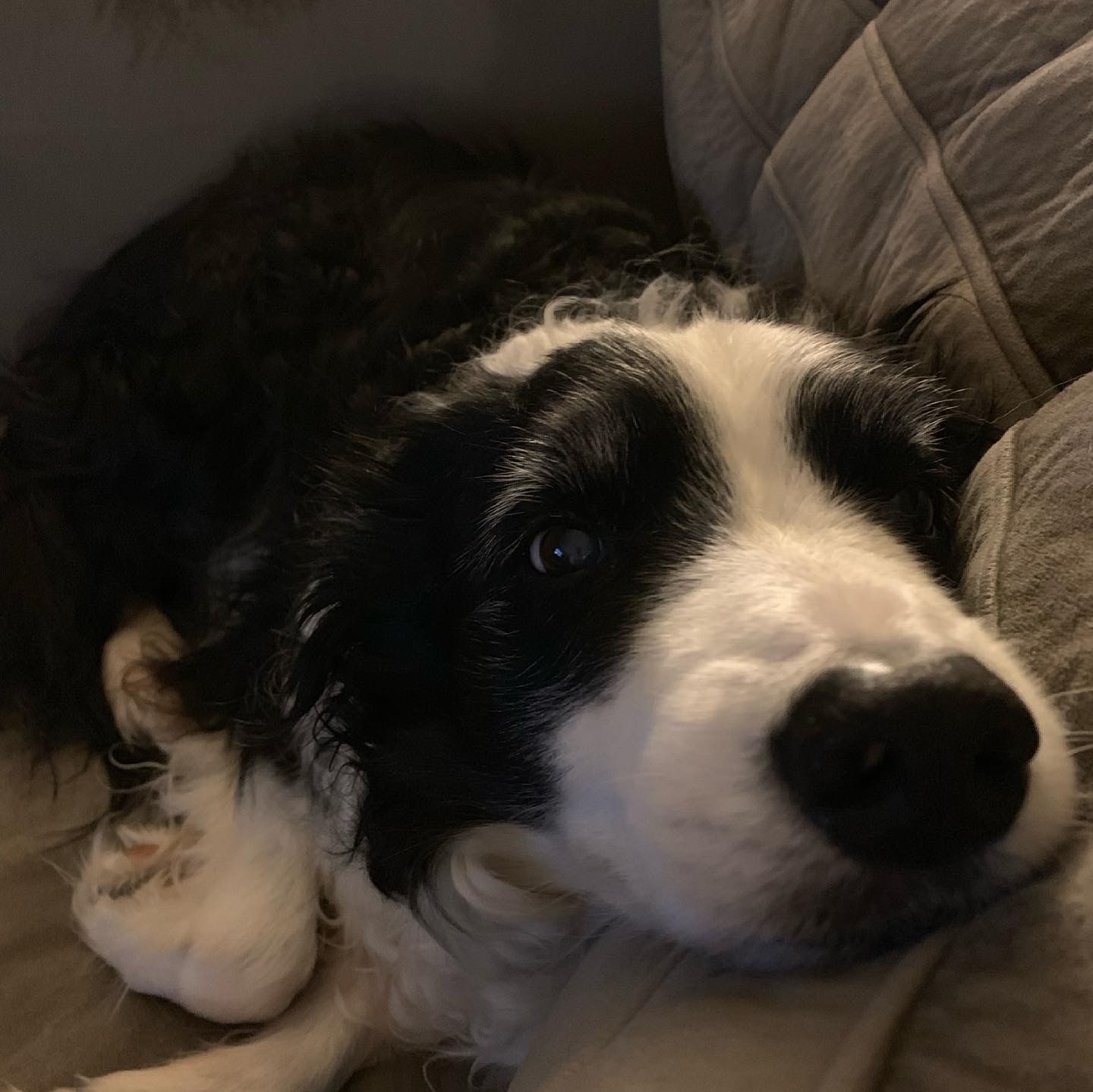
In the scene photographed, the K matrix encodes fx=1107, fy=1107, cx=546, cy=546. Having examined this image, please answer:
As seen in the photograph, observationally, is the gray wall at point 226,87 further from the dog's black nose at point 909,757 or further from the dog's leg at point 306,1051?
the dog's black nose at point 909,757

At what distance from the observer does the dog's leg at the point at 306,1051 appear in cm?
116

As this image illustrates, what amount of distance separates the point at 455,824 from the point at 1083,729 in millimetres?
643

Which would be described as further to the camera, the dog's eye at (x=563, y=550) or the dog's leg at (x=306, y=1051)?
the dog's leg at (x=306, y=1051)

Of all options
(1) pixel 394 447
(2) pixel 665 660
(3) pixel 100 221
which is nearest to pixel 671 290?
(1) pixel 394 447

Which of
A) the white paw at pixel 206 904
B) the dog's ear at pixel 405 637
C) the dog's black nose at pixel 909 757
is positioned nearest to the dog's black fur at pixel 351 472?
the dog's ear at pixel 405 637

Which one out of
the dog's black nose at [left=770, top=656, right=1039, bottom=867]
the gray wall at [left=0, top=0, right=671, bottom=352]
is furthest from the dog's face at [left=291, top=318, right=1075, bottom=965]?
the gray wall at [left=0, top=0, right=671, bottom=352]

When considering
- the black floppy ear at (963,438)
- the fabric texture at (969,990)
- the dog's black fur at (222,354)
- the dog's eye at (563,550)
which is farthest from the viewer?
the dog's black fur at (222,354)

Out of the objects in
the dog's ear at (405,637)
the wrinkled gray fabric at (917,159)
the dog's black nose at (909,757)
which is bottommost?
the dog's ear at (405,637)

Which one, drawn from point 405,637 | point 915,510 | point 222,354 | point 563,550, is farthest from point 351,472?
point 915,510

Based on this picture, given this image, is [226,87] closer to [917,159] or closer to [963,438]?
[917,159]

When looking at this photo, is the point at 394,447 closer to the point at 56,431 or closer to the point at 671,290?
the point at 671,290

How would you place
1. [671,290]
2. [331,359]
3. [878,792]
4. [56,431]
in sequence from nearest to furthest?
[878,792], [671,290], [331,359], [56,431]

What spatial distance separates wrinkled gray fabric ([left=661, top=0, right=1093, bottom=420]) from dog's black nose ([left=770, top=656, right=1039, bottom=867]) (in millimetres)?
474

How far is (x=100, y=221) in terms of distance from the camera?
5.63 ft
